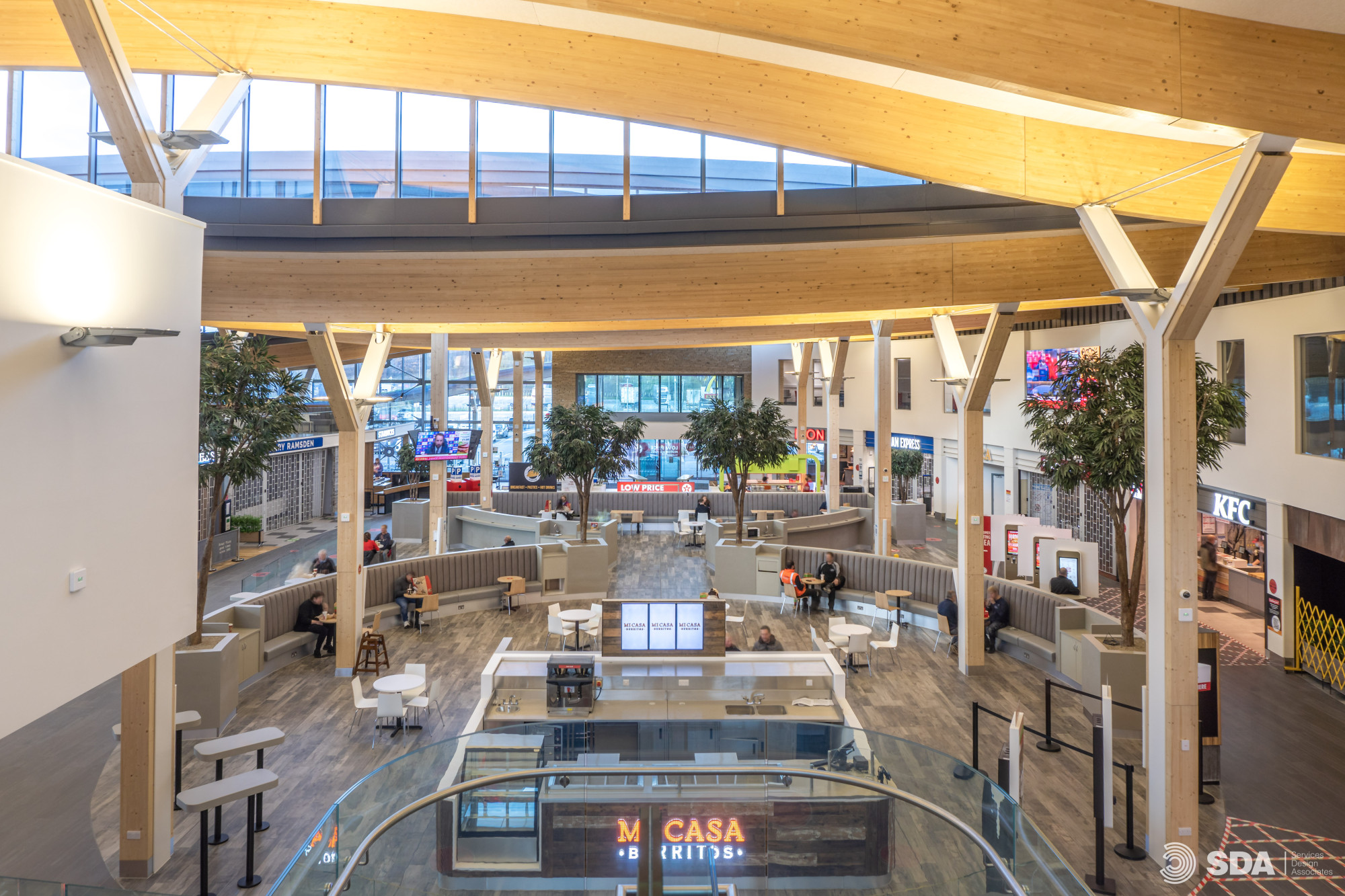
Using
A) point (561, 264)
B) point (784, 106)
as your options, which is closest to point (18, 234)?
point (784, 106)

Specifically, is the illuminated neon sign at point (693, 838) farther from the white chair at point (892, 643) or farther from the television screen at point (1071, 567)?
the television screen at point (1071, 567)

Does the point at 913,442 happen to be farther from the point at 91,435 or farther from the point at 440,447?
the point at 91,435

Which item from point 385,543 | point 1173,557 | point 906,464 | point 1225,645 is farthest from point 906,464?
point 1173,557

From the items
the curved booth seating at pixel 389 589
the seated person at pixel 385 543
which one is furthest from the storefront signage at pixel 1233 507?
the seated person at pixel 385 543

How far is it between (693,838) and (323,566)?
31.4 ft

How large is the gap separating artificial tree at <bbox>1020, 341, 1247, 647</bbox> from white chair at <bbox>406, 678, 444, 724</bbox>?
7.78m

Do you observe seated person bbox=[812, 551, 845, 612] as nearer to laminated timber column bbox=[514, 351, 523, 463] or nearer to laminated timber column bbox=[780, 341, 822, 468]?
laminated timber column bbox=[780, 341, 822, 468]

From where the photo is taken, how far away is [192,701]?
28.8 ft

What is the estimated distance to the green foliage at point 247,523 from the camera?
1980cm

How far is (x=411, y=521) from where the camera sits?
20.4 metres

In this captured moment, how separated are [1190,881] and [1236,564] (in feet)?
33.6

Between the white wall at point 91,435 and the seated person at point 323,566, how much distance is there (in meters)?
8.68

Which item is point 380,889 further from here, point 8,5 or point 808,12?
point 8,5

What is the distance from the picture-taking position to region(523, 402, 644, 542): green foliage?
1608 cm
